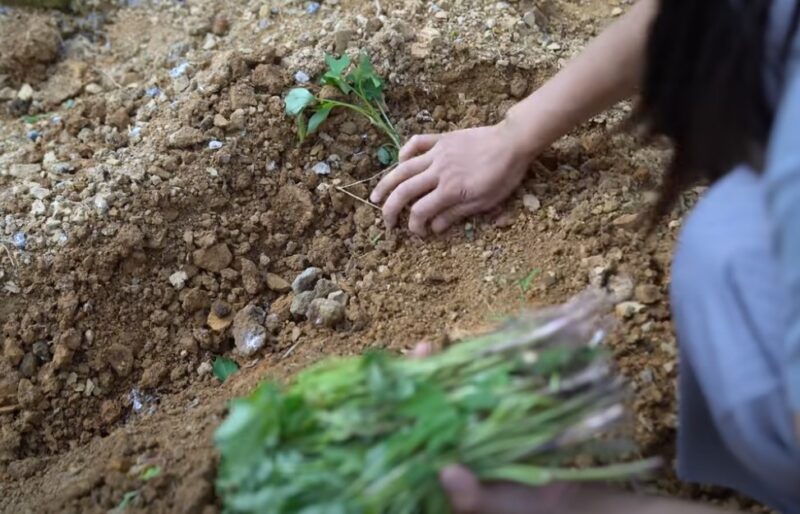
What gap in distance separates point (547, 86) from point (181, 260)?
759mm

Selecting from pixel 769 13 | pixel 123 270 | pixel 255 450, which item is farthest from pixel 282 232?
pixel 769 13

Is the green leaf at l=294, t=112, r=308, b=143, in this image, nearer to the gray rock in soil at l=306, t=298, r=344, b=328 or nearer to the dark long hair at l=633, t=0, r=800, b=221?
the gray rock in soil at l=306, t=298, r=344, b=328

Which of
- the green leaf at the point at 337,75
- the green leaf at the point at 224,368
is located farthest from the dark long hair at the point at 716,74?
the green leaf at the point at 224,368

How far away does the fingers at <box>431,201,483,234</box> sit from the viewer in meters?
1.56

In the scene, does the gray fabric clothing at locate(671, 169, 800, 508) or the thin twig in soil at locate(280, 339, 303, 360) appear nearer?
the gray fabric clothing at locate(671, 169, 800, 508)

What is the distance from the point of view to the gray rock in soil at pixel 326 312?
4.91 ft

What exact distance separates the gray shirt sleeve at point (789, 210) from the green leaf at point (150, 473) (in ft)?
2.80

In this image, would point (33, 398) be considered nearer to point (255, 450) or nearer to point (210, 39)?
point (255, 450)

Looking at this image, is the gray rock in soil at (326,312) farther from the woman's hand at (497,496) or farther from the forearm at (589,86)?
the woman's hand at (497,496)

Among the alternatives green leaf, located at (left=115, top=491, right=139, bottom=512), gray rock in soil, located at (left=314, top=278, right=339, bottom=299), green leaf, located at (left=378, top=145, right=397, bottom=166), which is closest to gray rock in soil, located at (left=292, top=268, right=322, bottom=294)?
gray rock in soil, located at (left=314, top=278, right=339, bottom=299)

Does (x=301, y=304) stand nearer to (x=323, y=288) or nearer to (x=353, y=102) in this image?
(x=323, y=288)

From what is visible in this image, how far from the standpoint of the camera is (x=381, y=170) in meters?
1.73

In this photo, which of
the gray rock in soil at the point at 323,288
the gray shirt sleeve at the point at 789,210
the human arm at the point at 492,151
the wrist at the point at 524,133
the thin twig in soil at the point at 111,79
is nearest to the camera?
the gray shirt sleeve at the point at 789,210

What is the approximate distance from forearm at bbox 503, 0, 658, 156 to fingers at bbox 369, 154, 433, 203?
17 cm
